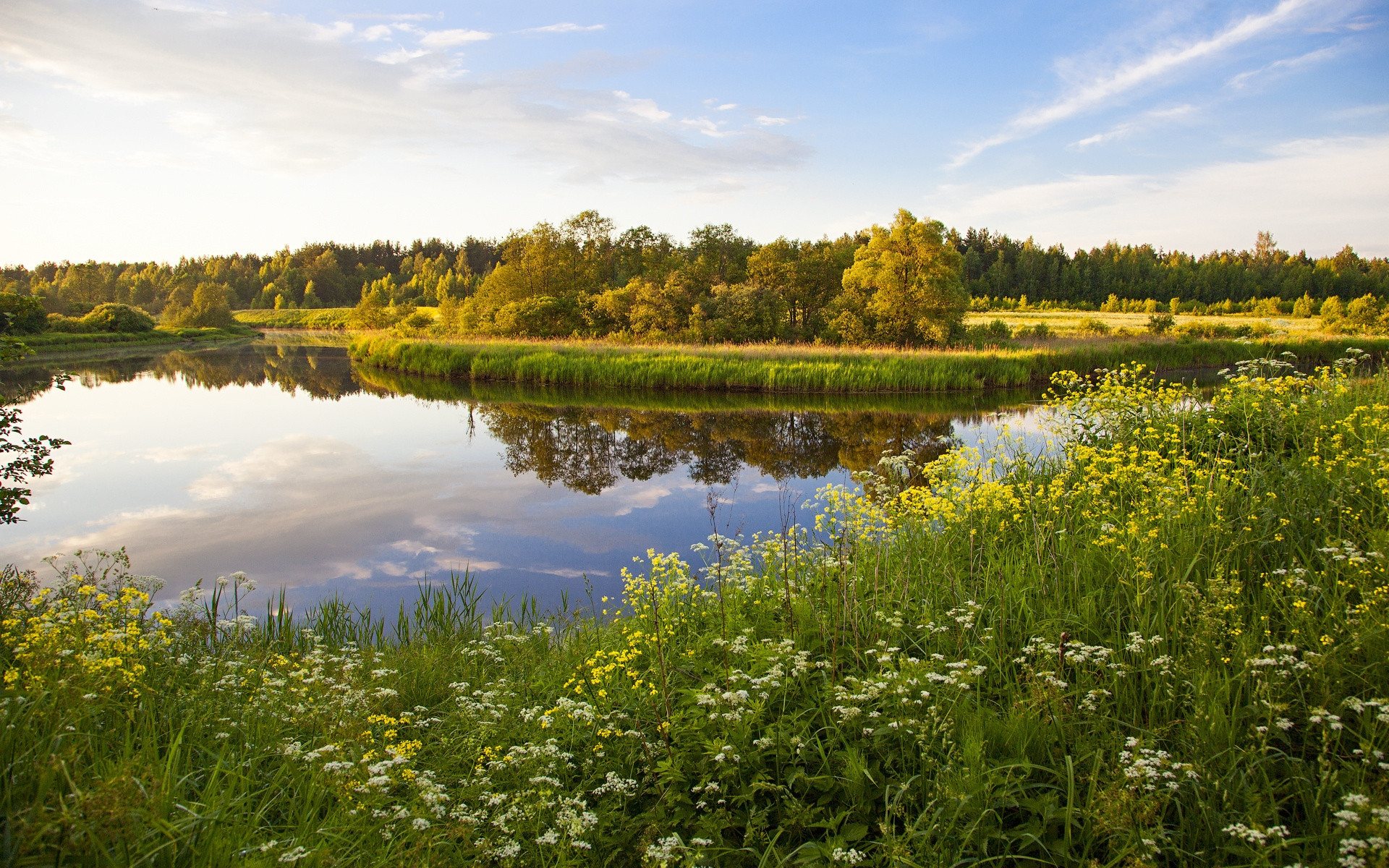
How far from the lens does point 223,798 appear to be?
210cm

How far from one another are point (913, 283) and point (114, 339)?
5100cm

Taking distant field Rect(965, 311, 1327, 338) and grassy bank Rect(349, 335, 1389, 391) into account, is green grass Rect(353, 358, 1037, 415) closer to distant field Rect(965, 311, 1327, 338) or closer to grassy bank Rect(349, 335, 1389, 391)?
grassy bank Rect(349, 335, 1389, 391)

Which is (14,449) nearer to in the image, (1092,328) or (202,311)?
(1092,328)

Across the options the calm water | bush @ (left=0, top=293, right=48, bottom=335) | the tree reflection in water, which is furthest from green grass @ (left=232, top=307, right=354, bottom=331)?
bush @ (left=0, top=293, right=48, bottom=335)

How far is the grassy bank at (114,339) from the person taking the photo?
35.9 meters

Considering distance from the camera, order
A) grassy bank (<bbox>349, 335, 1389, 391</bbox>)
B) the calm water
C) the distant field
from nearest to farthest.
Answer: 1. the calm water
2. grassy bank (<bbox>349, 335, 1389, 391</bbox>)
3. the distant field

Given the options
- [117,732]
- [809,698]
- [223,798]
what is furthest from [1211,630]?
[117,732]

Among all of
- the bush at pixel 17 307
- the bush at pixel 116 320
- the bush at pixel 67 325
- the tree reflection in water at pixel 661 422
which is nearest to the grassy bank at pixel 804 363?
the tree reflection in water at pixel 661 422

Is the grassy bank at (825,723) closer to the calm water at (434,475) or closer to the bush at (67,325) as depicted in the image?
the calm water at (434,475)

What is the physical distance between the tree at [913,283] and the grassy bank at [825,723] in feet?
101

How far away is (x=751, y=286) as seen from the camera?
37.7 m

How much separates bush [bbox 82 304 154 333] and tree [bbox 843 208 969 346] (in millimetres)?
48713

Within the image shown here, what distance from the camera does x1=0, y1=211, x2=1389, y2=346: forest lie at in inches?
1373

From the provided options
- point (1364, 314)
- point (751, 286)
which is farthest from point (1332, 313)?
point (751, 286)
